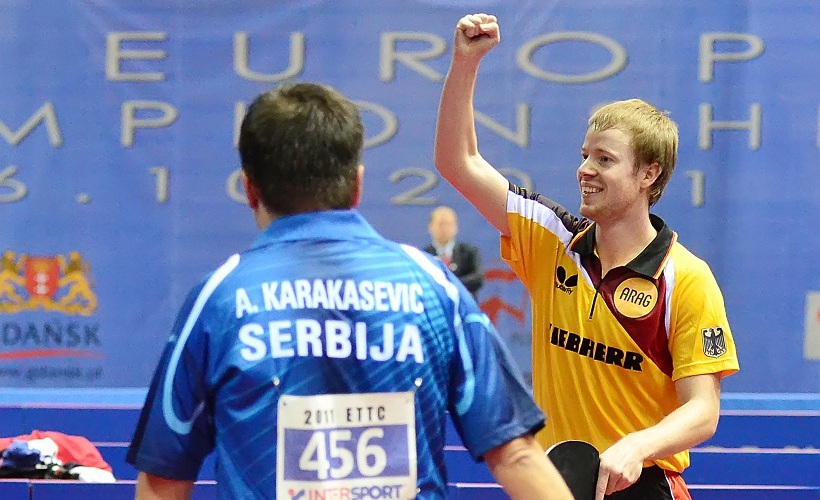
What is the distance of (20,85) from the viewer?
7824 mm

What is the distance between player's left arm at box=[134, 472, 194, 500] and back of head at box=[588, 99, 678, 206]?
3.95 ft

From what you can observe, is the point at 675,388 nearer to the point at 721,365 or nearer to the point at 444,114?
the point at 721,365

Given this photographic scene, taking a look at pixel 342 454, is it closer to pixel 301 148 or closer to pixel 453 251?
pixel 301 148

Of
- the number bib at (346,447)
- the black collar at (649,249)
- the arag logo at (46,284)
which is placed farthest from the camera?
the arag logo at (46,284)

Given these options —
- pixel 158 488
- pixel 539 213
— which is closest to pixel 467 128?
pixel 539 213

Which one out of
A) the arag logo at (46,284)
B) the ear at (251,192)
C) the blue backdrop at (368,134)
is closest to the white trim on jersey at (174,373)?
the ear at (251,192)

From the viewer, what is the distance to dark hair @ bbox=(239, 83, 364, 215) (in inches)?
56.6

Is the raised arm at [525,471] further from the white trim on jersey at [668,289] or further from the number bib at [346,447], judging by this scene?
the white trim on jersey at [668,289]

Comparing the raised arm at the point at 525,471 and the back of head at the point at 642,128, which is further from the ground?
the back of head at the point at 642,128

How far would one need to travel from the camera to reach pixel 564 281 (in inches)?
93.0

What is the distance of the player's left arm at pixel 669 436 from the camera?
1.91 m

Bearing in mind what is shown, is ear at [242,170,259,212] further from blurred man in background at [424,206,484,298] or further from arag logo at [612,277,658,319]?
blurred man in background at [424,206,484,298]

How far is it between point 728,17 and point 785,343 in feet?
7.34

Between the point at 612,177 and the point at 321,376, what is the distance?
1035 mm
